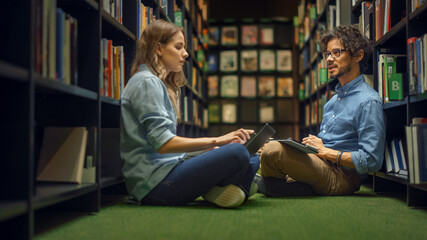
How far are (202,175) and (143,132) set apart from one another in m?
0.32

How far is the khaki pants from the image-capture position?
228cm

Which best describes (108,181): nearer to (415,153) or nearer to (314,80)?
(415,153)

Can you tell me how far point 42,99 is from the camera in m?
1.81

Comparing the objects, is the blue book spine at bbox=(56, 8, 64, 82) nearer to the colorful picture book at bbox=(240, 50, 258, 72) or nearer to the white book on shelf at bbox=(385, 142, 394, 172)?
the white book on shelf at bbox=(385, 142, 394, 172)

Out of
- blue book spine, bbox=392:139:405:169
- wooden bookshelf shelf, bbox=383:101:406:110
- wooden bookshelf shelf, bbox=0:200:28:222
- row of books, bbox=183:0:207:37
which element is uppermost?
row of books, bbox=183:0:207:37

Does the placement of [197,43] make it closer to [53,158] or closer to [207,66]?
[207,66]

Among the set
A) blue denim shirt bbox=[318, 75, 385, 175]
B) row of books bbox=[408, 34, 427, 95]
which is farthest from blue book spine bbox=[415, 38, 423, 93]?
blue denim shirt bbox=[318, 75, 385, 175]

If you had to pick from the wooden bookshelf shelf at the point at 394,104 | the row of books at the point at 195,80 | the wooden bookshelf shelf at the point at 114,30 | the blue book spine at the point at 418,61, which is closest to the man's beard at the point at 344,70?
the wooden bookshelf shelf at the point at 394,104

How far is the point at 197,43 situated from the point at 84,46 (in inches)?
146

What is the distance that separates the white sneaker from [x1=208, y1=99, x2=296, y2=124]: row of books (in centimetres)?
496

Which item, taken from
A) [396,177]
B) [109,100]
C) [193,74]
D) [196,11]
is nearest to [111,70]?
[109,100]

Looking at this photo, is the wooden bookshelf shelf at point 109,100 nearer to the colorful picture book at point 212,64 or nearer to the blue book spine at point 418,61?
the blue book spine at point 418,61

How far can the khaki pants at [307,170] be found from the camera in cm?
228

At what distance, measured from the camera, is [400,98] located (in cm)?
216
